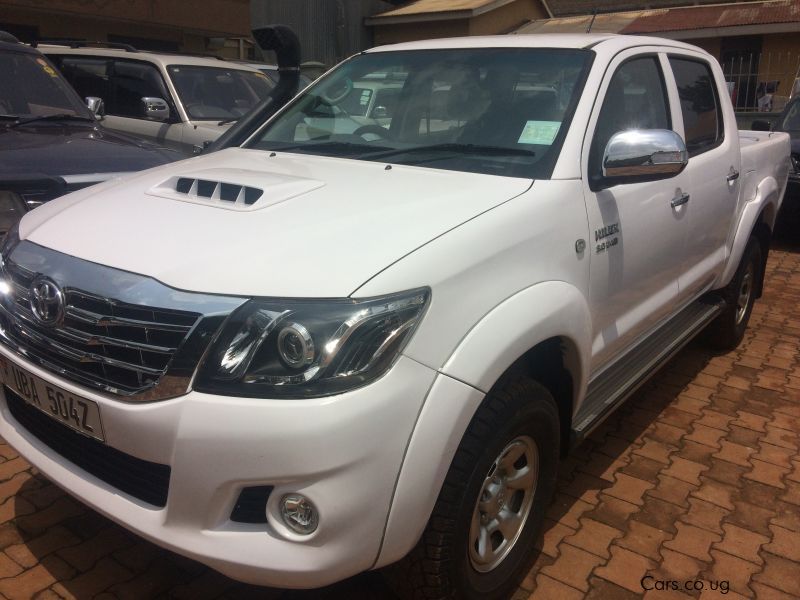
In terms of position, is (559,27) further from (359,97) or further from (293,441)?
(293,441)

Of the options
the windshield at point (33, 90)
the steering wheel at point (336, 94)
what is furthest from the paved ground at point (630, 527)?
the windshield at point (33, 90)

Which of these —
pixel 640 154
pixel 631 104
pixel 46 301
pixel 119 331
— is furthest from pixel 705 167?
pixel 46 301

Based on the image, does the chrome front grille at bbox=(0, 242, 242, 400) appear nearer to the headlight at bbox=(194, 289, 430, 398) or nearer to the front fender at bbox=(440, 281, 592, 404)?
the headlight at bbox=(194, 289, 430, 398)

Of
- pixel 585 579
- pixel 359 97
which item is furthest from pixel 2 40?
pixel 585 579

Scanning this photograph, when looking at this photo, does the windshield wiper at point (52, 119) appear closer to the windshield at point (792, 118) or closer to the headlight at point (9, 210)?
the headlight at point (9, 210)

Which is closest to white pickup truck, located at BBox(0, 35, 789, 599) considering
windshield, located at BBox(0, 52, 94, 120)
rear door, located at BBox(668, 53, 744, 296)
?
rear door, located at BBox(668, 53, 744, 296)

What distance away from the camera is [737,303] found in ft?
15.2

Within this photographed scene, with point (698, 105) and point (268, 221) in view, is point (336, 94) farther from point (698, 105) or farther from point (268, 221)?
point (698, 105)

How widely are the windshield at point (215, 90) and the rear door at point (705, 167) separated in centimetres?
439

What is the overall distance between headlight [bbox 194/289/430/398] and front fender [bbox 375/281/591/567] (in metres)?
0.19

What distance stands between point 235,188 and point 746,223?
10.5 ft

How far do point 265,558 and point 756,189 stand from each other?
397 cm

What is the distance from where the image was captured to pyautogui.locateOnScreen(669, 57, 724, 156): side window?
12.2 ft

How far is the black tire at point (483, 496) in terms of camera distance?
2004 mm
